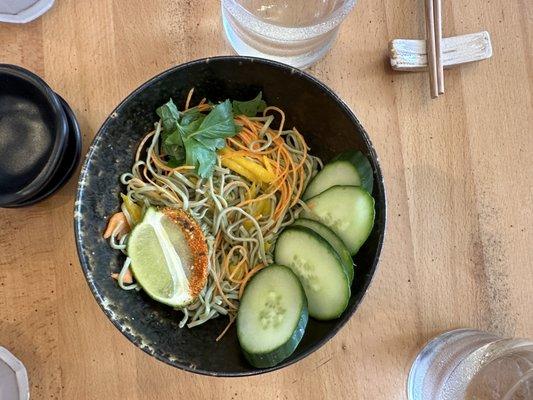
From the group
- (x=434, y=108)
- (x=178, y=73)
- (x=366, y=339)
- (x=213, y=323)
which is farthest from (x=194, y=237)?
(x=434, y=108)

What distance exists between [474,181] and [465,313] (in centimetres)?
29

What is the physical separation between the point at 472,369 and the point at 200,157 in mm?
692

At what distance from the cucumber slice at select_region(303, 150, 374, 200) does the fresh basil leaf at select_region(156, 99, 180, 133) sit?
0.30 m

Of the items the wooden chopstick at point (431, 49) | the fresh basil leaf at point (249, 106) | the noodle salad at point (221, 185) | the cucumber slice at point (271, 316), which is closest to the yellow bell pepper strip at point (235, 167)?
the noodle salad at point (221, 185)

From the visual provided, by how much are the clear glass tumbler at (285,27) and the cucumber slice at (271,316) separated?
0.49 m

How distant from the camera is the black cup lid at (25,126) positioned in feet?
3.60

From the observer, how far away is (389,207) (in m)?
1.23

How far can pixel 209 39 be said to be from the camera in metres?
1.25

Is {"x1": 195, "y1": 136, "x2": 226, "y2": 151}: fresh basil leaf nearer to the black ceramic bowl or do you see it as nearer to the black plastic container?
the black ceramic bowl

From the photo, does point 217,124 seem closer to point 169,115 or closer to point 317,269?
point 169,115

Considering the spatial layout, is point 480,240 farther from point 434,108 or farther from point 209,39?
point 209,39

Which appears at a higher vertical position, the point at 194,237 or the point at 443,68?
the point at 443,68

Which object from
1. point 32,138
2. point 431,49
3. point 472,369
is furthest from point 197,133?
point 472,369

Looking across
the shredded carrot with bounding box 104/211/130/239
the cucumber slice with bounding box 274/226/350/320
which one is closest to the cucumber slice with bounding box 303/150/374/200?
the cucumber slice with bounding box 274/226/350/320
